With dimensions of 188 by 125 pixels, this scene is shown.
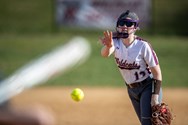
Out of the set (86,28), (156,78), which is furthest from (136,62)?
(86,28)

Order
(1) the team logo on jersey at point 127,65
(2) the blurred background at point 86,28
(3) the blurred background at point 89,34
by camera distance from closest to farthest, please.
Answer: (1) the team logo on jersey at point 127,65 → (3) the blurred background at point 89,34 → (2) the blurred background at point 86,28

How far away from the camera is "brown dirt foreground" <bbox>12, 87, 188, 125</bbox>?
390 inches

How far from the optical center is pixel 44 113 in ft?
8.50

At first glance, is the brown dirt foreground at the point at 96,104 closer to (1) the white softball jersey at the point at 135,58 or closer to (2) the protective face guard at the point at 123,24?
(1) the white softball jersey at the point at 135,58

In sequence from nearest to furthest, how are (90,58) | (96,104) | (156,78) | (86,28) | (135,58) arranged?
1. (156,78)
2. (135,58)
3. (96,104)
4. (90,58)
5. (86,28)

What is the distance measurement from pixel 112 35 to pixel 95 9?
530 inches

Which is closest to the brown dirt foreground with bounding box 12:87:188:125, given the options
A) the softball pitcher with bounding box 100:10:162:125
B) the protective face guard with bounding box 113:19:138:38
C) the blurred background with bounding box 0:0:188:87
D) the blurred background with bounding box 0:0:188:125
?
the blurred background with bounding box 0:0:188:125

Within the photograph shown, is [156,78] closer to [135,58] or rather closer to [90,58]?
[135,58]

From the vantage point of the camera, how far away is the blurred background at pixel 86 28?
17.3 metres

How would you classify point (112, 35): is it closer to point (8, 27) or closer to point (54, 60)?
point (54, 60)

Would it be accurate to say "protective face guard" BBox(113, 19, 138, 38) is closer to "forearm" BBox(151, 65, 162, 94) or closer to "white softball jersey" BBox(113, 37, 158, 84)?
"white softball jersey" BBox(113, 37, 158, 84)

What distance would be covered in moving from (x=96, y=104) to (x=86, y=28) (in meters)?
8.00

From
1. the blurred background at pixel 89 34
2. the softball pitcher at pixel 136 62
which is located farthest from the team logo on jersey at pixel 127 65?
the blurred background at pixel 89 34

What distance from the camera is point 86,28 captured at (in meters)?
19.6
